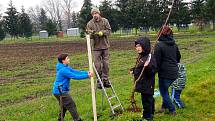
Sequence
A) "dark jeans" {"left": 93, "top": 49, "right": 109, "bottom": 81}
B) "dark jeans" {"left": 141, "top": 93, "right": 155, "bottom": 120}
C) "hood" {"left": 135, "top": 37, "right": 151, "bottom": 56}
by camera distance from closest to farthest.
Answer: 1. "hood" {"left": 135, "top": 37, "right": 151, "bottom": 56}
2. "dark jeans" {"left": 141, "top": 93, "right": 155, "bottom": 120}
3. "dark jeans" {"left": 93, "top": 49, "right": 109, "bottom": 81}

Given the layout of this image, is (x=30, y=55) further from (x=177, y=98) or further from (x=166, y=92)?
(x=166, y=92)

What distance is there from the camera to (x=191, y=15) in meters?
65.9

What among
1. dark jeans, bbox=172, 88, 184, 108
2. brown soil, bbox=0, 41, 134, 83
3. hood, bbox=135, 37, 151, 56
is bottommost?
brown soil, bbox=0, 41, 134, 83

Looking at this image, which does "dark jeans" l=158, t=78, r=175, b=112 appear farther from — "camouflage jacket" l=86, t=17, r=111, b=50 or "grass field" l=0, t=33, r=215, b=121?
"camouflage jacket" l=86, t=17, r=111, b=50

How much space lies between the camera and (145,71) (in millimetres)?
7648

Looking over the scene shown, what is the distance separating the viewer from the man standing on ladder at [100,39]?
930cm

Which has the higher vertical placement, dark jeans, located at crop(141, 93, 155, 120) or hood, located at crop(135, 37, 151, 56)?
hood, located at crop(135, 37, 151, 56)

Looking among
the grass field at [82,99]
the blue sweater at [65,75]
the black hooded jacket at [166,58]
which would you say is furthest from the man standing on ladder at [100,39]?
the black hooded jacket at [166,58]

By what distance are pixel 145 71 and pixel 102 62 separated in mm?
2392

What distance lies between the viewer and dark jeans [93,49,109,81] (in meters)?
9.69

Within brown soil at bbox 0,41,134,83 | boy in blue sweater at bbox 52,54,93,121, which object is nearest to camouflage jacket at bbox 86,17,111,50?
boy in blue sweater at bbox 52,54,93,121

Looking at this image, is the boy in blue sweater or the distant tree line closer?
the boy in blue sweater

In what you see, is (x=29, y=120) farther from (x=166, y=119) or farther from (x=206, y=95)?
(x=206, y=95)

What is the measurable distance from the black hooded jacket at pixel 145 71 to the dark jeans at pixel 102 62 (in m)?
2.05
